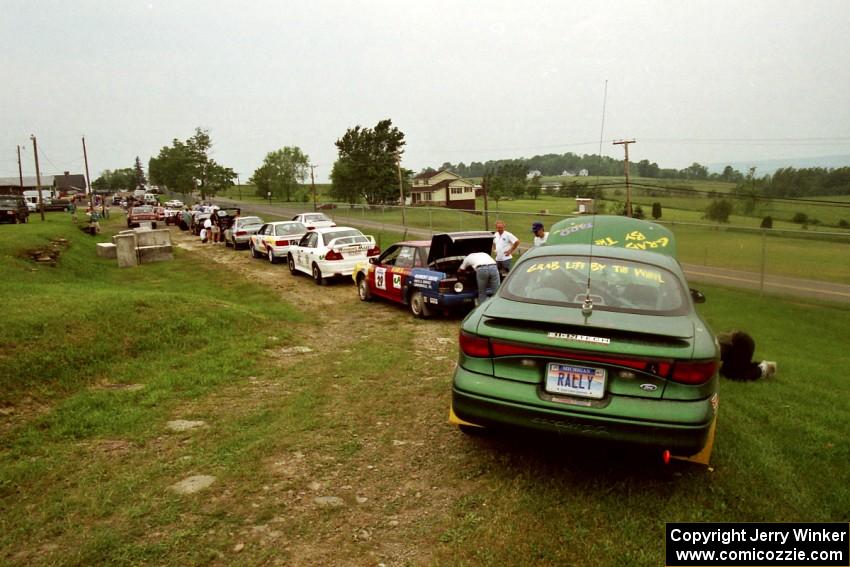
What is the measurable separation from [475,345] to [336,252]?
10687mm

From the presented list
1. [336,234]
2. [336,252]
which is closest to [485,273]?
[336,252]

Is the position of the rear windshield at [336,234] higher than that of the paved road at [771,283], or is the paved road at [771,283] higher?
the rear windshield at [336,234]

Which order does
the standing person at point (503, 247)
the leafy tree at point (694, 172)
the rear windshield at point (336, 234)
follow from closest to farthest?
the standing person at point (503, 247) → the rear windshield at point (336, 234) → the leafy tree at point (694, 172)

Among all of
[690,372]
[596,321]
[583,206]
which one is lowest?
[690,372]

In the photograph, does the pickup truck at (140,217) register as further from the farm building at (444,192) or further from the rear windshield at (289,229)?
the farm building at (444,192)

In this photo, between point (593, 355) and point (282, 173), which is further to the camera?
point (282, 173)

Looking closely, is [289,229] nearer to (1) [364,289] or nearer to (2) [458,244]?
(1) [364,289]

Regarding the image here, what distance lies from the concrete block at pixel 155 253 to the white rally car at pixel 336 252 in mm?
7757

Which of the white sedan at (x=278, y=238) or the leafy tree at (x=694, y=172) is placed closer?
the white sedan at (x=278, y=238)

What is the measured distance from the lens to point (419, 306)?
10.1m

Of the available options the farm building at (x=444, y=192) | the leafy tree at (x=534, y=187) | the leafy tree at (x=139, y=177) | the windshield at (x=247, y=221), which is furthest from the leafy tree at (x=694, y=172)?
the leafy tree at (x=139, y=177)

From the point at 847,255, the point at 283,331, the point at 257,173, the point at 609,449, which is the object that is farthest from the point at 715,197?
the point at 257,173

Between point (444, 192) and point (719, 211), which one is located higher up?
point (444, 192)

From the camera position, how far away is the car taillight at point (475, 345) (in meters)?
3.79
